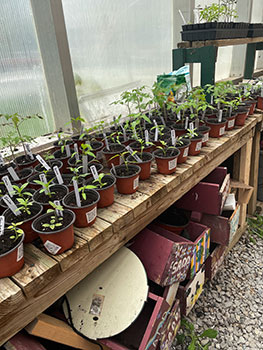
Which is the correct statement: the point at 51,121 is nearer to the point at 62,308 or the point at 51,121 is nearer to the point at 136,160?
the point at 136,160

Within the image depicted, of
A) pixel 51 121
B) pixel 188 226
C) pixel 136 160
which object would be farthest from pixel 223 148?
pixel 51 121

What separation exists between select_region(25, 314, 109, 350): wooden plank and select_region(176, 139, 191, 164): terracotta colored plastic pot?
93 centimetres

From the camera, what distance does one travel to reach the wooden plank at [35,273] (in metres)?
0.77

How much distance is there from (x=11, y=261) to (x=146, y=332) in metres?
0.59

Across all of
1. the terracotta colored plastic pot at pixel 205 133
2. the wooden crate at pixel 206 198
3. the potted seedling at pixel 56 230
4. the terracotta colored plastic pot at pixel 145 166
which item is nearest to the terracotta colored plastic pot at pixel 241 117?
the terracotta colored plastic pot at pixel 205 133

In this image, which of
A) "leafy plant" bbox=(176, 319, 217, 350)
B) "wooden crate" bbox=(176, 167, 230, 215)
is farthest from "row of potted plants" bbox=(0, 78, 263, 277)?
"leafy plant" bbox=(176, 319, 217, 350)

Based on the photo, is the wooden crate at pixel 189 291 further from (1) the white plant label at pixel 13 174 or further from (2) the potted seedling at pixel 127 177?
(1) the white plant label at pixel 13 174

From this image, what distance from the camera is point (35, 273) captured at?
31.2 inches

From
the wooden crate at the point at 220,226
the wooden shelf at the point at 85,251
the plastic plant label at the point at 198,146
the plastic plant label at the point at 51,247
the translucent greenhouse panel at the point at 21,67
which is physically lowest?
the wooden crate at the point at 220,226

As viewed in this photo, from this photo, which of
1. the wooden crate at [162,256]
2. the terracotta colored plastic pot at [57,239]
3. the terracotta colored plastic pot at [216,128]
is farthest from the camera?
the terracotta colored plastic pot at [216,128]

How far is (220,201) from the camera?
5.08 ft

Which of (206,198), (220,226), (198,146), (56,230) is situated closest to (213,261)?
(220,226)

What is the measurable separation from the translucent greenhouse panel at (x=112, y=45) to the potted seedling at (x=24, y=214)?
3.99 feet

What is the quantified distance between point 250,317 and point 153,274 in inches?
31.9
